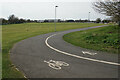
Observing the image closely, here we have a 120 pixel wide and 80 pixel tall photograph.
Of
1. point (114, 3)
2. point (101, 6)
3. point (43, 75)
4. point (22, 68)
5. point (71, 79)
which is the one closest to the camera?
point (71, 79)

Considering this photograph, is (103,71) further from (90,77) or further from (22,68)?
A: (22,68)

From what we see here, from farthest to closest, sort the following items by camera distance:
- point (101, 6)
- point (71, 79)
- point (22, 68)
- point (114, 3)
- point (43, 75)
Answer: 1. point (101, 6)
2. point (114, 3)
3. point (22, 68)
4. point (43, 75)
5. point (71, 79)

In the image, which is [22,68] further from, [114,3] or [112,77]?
[114,3]

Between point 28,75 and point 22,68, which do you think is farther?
point 22,68

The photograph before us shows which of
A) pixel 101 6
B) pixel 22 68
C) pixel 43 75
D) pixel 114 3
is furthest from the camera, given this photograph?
pixel 101 6

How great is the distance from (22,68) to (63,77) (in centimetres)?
252

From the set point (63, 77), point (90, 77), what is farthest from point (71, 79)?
point (90, 77)

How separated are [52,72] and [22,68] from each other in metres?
1.80

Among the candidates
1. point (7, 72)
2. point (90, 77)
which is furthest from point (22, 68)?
point (90, 77)

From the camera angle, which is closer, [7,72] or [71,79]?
[71,79]

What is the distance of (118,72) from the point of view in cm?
529

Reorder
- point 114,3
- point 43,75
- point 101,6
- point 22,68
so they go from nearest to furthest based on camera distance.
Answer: point 43,75, point 22,68, point 114,3, point 101,6

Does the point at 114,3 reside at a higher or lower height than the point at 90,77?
higher

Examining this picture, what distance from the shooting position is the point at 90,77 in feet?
15.9
